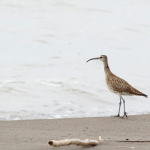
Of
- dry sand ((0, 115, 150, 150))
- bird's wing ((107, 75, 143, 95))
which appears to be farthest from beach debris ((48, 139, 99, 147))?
bird's wing ((107, 75, 143, 95))

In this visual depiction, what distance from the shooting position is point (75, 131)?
693cm

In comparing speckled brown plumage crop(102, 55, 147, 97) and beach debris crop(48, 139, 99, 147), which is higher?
beach debris crop(48, 139, 99, 147)

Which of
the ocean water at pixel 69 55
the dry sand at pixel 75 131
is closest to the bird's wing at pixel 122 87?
the ocean water at pixel 69 55

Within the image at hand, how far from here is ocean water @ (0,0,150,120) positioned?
9.02 metres

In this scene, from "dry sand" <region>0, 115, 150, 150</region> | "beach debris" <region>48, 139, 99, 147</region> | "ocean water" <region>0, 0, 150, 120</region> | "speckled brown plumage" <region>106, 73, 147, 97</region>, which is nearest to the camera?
"beach debris" <region>48, 139, 99, 147</region>

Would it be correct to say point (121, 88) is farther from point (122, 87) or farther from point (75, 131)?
point (75, 131)

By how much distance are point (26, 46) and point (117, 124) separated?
532 centimetres

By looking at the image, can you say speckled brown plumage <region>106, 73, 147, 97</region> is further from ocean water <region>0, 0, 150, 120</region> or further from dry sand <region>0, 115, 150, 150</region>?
dry sand <region>0, 115, 150, 150</region>

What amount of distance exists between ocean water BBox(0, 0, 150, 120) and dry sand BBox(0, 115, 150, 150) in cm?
59

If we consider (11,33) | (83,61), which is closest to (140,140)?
(83,61)

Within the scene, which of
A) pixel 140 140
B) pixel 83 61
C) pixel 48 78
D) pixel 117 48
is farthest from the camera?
pixel 117 48

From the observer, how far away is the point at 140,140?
6.08m

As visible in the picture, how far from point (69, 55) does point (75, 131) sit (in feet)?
17.6

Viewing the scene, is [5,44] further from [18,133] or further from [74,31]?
[18,133]
